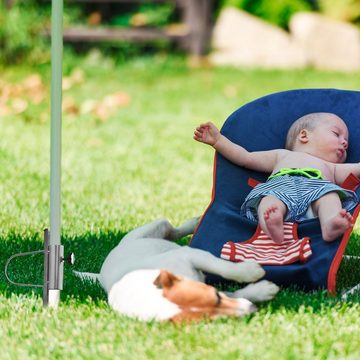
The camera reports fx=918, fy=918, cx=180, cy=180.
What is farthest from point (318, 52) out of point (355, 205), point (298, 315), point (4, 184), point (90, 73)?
point (298, 315)

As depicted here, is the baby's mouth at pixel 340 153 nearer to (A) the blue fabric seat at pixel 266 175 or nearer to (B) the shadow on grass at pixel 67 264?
(A) the blue fabric seat at pixel 266 175

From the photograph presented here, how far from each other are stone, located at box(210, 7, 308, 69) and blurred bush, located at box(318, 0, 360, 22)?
75 cm

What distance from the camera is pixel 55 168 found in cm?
334

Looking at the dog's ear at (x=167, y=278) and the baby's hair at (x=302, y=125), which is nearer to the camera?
the dog's ear at (x=167, y=278)

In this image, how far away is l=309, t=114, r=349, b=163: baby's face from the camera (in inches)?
164

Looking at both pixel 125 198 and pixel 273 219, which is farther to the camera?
pixel 125 198

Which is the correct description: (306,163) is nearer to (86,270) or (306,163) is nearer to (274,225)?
(274,225)

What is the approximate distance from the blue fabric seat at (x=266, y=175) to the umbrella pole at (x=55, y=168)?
0.63 meters

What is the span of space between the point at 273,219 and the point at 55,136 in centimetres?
100

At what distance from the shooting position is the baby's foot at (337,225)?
11.8 ft

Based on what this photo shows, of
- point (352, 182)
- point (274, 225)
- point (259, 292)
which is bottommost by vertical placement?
point (259, 292)

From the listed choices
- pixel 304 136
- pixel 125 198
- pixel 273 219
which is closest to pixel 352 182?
pixel 304 136

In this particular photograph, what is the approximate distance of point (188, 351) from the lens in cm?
291

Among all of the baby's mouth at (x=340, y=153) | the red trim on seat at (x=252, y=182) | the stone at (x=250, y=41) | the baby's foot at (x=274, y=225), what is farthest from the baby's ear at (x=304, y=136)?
the stone at (x=250, y=41)
